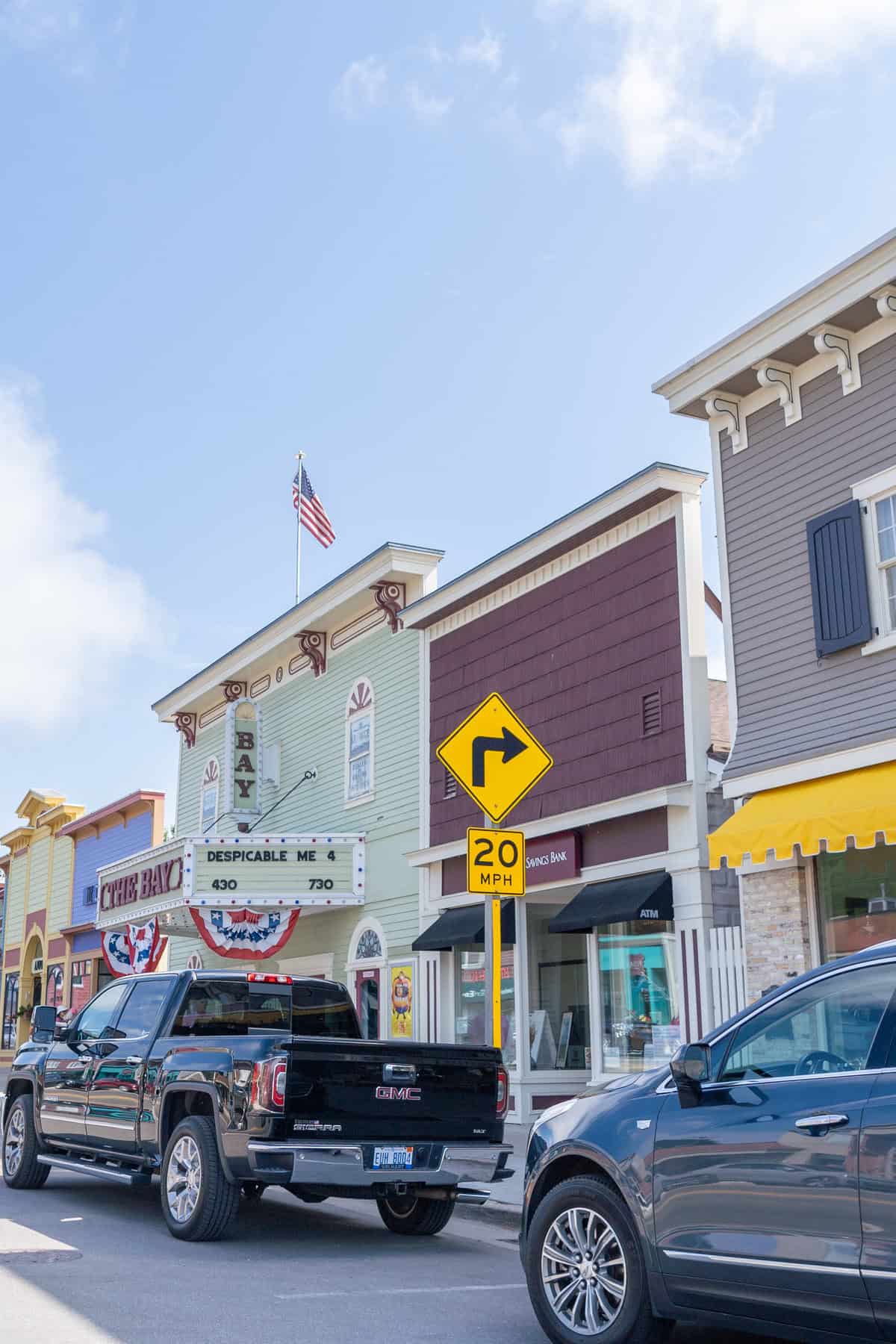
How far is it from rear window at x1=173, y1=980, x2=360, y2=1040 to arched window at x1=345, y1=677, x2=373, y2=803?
10.0 m

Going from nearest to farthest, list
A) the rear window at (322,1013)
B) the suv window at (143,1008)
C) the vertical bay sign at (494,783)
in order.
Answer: the suv window at (143,1008)
the vertical bay sign at (494,783)
the rear window at (322,1013)

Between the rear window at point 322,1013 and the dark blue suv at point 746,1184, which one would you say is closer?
the dark blue suv at point 746,1184

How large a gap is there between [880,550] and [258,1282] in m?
8.27

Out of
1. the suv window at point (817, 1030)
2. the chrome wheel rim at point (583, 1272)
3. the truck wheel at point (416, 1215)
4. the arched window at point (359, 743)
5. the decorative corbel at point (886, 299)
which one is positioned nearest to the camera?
the suv window at point (817, 1030)

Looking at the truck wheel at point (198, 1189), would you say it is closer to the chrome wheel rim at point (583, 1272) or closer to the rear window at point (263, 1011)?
the rear window at point (263, 1011)

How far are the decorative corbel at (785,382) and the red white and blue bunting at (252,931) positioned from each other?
11.7 metres

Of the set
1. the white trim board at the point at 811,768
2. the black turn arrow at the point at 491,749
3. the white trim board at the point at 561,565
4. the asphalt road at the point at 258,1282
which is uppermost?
the white trim board at the point at 561,565

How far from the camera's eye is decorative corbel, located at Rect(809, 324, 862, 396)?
12930 millimetres

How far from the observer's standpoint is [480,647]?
61.4ft

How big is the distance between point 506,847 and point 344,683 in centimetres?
1208

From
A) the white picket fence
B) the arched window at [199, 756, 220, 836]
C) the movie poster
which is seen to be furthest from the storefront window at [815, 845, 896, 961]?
the arched window at [199, 756, 220, 836]

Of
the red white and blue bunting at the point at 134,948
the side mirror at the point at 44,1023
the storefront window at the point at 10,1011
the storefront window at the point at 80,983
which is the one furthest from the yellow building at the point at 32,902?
the side mirror at the point at 44,1023

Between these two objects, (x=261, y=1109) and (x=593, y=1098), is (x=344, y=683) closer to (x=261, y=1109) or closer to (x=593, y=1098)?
(x=261, y=1109)

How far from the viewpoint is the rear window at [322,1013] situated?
11.0m
